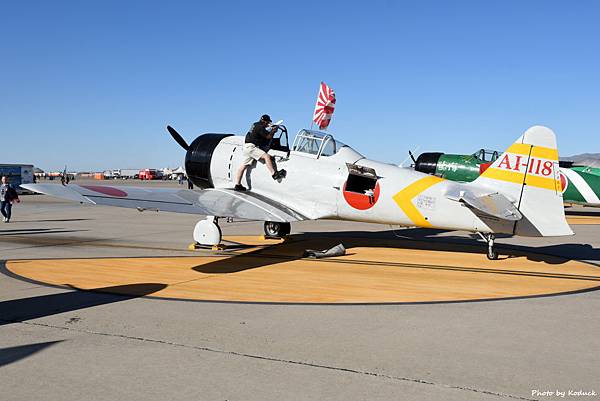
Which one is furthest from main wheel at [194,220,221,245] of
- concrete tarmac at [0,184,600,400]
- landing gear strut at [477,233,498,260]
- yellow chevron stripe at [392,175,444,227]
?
landing gear strut at [477,233,498,260]

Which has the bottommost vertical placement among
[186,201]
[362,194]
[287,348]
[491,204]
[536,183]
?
[287,348]

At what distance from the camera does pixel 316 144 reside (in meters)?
11.4

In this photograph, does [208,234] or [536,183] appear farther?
[208,234]

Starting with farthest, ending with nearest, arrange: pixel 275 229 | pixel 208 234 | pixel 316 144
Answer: pixel 275 229
pixel 316 144
pixel 208 234

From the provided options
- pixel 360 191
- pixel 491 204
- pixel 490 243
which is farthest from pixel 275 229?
pixel 491 204

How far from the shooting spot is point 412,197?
996 cm

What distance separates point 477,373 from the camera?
13.5 ft

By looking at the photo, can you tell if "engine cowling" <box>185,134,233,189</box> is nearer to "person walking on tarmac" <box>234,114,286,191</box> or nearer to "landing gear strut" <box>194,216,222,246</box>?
"person walking on tarmac" <box>234,114,286,191</box>

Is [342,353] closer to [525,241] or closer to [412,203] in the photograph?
[412,203]

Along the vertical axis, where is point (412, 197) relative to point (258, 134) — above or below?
below

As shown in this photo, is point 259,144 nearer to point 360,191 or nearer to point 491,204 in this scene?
point 360,191

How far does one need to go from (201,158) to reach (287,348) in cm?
904

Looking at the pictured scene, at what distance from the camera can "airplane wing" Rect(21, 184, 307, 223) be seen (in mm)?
9366

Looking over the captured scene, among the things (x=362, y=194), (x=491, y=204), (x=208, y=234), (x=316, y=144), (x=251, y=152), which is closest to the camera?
(x=491, y=204)
